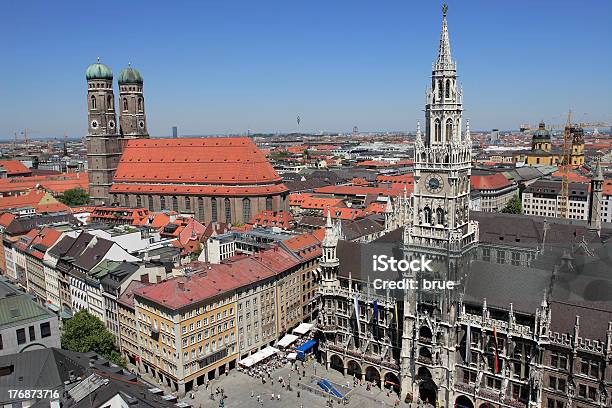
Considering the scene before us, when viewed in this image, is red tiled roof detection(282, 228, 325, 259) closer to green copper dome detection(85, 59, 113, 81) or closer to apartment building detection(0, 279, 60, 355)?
apartment building detection(0, 279, 60, 355)

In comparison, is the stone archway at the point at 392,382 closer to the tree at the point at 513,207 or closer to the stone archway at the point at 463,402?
the stone archway at the point at 463,402

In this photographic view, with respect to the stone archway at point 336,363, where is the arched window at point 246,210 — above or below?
above

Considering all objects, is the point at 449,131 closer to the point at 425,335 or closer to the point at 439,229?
the point at 439,229

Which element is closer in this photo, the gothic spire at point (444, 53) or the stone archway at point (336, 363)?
the gothic spire at point (444, 53)

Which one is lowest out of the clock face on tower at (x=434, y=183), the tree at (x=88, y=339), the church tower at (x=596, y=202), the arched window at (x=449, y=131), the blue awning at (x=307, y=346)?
the blue awning at (x=307, y=346)

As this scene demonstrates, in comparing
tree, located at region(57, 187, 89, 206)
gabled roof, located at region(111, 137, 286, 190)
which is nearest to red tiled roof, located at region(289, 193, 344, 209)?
gabled roof, located at region(111, 137, 286, 190)

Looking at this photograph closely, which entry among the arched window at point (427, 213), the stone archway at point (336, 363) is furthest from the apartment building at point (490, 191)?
the arched window at point (427, 213)

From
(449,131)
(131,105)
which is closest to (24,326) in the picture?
(449,131)
